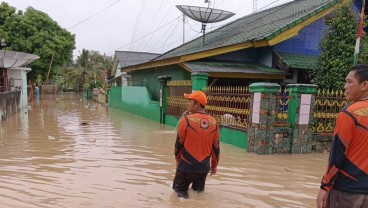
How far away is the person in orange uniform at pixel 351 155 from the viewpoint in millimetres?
2555

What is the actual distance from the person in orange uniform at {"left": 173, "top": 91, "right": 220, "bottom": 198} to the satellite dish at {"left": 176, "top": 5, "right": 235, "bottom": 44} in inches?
513

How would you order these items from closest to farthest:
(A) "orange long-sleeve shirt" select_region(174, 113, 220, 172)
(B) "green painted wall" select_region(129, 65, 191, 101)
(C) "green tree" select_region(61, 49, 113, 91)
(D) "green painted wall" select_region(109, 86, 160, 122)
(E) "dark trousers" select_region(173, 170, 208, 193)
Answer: (A) "orange long-sleeve shirt" select_region(174, 113, 220, 172)
(E) "dark trousers" select_region(173, 170, 208, 193)
(B) "green painted wall" select_region(129, 65, 191, 101)
(D) "green painted wall" select_region(109, 86, 160, 122)
(C) "green tree" select_region(61, 49, 113, 91)

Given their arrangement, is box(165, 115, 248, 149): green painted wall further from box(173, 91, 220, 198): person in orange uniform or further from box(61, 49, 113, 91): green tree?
box(61, 49, 113, 91): green tree

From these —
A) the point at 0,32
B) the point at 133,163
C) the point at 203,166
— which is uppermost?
the point at 0,32

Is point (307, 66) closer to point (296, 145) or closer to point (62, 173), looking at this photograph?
point (296, 145)

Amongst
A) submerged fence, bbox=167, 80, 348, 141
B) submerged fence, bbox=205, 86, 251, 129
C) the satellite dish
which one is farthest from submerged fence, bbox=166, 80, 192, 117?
the satellite dish

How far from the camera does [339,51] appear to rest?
34.3ft

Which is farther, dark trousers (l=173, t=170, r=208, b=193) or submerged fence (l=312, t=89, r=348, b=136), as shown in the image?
submerged fence (l=312, t=89, r=348, b=136)

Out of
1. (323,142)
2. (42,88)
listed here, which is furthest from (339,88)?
(42,88)

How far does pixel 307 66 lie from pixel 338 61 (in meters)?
2.07

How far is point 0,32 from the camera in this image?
30391 mm

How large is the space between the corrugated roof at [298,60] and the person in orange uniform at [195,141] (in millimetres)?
8469

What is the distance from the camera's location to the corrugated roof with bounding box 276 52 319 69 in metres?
12.3

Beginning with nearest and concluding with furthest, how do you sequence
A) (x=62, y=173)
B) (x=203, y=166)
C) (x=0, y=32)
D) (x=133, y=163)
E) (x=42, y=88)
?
(x=203, y=166) < (x=62, y=173) < (x=133, y=163) < (x=0, y=32) < (x=42, y=88)
